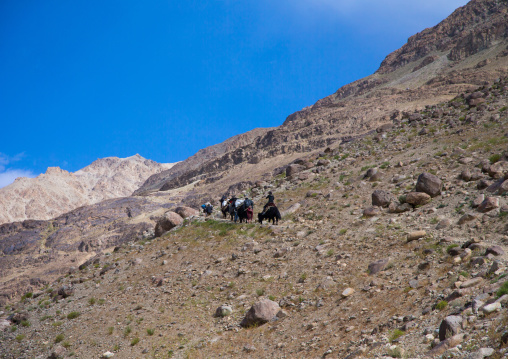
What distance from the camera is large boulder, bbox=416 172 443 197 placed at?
1412cm

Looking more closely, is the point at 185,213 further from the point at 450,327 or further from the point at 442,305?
the point at 450,327

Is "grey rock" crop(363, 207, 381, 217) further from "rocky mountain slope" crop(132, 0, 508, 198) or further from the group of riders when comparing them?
"rocky mountain slope" crop(132, 0, 508, 198)

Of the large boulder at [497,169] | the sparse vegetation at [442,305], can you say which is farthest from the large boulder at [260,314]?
the large boulder at [497,169]

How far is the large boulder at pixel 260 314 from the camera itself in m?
10.2

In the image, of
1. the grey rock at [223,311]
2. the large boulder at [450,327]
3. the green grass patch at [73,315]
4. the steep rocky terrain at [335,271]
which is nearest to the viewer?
the large boulder at [450,327]

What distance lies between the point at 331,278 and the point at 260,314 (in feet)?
8.49

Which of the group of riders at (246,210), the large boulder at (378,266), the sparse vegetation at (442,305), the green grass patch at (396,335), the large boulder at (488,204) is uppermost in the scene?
the group of riders at (246,210)

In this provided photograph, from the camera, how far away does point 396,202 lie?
14.8 m

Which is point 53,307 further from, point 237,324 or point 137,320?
point 237,324

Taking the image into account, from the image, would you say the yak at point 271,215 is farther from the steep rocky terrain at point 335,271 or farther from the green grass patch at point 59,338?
the green grass patch at point 59,338

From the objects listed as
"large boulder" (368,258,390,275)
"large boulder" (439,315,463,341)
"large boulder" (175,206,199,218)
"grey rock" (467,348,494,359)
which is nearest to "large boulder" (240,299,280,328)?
"large boulder" (368,258,390,275)

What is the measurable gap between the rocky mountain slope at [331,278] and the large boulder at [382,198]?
0.05 meters

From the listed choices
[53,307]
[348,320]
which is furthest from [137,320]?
[348,320]

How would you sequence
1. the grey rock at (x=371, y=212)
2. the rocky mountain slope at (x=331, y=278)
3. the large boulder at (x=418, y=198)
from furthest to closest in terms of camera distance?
the grey rock at (x=371, y=212), the large boulder at (x=418, y=198), the rocky mountain slope at (x=331, y=278)
